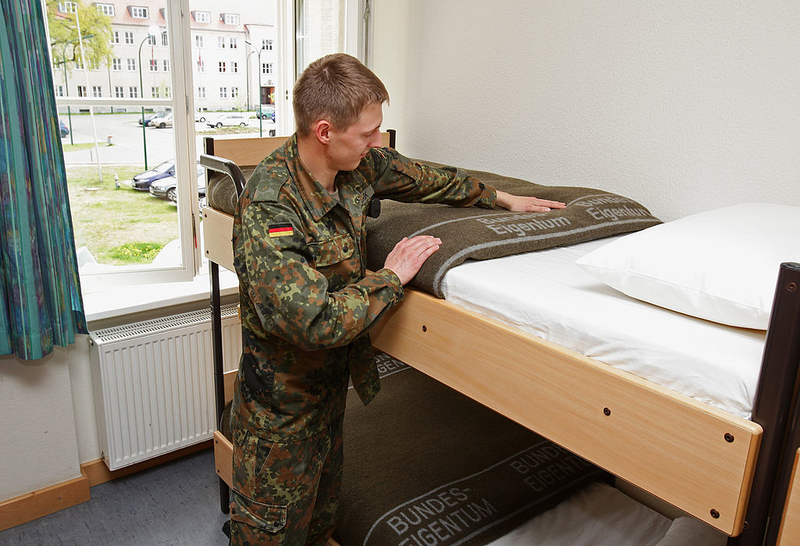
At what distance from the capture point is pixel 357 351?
1.65 meters

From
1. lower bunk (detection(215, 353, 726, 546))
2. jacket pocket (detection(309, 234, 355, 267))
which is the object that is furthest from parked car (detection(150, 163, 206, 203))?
jacket pocket (detection(309, 234, 355, 267))

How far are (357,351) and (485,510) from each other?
0.68 metres

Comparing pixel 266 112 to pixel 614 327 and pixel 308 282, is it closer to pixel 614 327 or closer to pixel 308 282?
pixel 308 282

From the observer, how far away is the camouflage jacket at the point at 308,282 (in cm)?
130

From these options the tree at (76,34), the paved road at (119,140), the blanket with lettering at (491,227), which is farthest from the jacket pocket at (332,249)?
the tree at (76,34)

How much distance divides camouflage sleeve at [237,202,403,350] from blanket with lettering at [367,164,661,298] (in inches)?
7.6

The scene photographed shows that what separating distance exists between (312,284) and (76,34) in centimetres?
166

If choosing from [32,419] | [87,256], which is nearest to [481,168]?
[87,256]

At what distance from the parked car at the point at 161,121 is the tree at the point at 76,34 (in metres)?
A: 0.26

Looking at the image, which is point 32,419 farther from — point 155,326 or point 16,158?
point 16,158

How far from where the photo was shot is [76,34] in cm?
229

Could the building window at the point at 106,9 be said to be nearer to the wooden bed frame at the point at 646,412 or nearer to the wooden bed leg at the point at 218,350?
the wooden bed leg at the point at 218,350

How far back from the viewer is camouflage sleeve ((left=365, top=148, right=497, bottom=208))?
65.6 inches

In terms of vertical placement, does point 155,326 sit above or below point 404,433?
above
